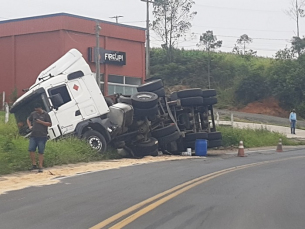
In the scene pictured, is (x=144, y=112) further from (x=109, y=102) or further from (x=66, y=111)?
(x=66, y=111)

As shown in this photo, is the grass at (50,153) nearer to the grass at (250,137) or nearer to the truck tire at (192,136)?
the truck tire at (192,136)

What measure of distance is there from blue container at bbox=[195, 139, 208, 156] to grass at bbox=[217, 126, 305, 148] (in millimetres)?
6435

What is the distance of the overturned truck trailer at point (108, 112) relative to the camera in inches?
777

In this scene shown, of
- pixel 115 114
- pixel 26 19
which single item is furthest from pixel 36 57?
pixel 115 114

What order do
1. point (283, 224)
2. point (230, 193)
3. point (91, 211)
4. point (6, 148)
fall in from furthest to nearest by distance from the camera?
point (6, 148), point (230, 193), point (91, 211), point (283, 224)

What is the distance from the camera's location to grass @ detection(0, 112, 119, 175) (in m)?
15.5

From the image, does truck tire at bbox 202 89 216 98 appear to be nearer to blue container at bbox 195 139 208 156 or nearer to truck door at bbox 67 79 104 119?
blue container at bbox 195 139 208 156

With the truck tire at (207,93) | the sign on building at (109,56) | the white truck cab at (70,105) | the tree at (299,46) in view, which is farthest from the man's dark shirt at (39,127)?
the tree at (299,46)

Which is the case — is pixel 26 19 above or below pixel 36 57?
above

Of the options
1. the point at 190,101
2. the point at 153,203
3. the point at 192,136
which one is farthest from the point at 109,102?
the point at 153,203

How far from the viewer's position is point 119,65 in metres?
42.1

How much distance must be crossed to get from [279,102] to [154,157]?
38114 millimetres

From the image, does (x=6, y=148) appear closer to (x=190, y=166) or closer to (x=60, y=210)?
(x=190, y=166)

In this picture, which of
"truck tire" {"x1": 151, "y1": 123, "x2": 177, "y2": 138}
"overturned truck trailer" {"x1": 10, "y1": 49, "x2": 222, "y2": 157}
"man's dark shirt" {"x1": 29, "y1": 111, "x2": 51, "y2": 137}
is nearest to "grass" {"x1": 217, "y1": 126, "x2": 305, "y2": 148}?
"overturned truck trailer" {"x1": 10, "y1": 49, "x2": 222, "y2": 157}
